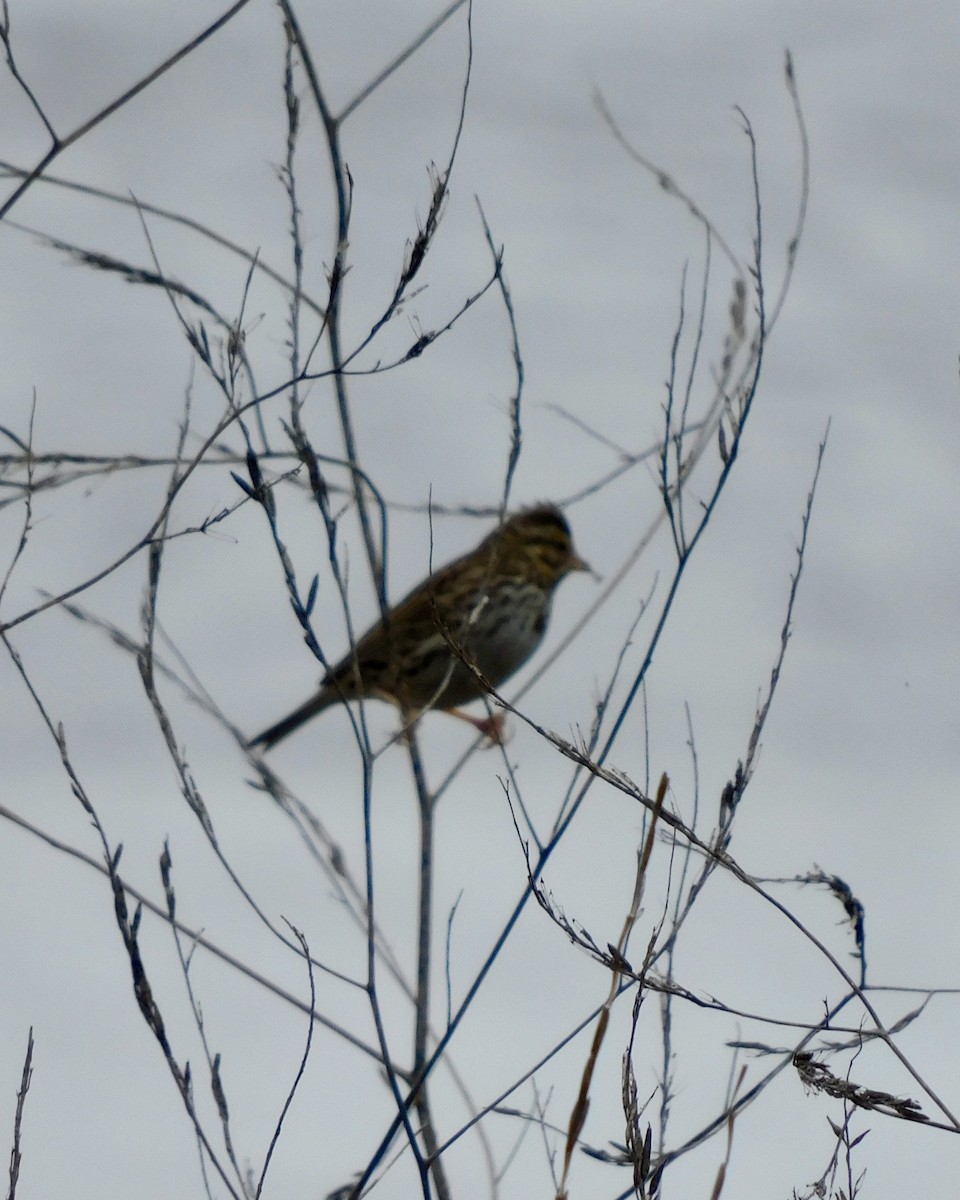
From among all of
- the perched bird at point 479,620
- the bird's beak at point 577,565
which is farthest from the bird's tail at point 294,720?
the bird's beak at point 577,565

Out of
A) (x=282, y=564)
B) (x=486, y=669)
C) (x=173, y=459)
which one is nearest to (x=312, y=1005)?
(x=282, y=564)

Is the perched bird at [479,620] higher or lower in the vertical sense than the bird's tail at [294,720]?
higher

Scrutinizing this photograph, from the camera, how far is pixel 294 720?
590 cm

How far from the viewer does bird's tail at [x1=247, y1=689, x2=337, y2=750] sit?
5.77 m

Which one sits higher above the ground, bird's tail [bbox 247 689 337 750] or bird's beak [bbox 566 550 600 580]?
bird's beak [bbox 566 550 600 580]

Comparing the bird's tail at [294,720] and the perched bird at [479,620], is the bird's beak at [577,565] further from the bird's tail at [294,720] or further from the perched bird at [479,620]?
the bird's tail at [294,720]

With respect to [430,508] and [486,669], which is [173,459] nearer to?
[430,508]

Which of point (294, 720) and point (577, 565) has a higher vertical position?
point (577, 565)

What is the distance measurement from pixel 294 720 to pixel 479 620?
81cm

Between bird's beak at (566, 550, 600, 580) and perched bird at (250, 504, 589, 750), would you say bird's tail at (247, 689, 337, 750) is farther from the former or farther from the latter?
bird's beak at (566, 550, 600, 580)

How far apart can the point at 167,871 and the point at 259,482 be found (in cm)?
48

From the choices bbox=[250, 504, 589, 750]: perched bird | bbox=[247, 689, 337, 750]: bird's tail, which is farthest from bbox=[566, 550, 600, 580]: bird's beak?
bbox=[247, 689, 337, 750]: bird's tail

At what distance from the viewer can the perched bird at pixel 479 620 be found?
586cm

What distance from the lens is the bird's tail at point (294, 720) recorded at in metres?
5.77
